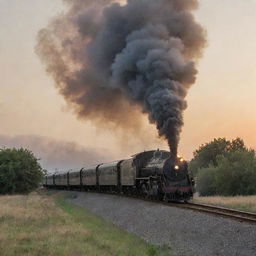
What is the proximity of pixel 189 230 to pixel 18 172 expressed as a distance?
42451 millimetres

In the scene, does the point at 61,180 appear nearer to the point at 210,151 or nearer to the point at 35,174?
the point at 35,174

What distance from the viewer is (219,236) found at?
14.0 meters

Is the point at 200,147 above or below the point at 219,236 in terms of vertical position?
above

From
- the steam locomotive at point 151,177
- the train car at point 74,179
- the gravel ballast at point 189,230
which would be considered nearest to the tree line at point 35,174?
the train car at point 74,179

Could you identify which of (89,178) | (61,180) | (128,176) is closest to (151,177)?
(128,176)

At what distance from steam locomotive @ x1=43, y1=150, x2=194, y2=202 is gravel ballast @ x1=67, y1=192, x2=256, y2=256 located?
78.0 inches

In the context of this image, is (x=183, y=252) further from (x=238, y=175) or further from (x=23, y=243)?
(x=238, y=175)

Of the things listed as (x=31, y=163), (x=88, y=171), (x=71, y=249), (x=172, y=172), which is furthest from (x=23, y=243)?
(x=31, y=163)

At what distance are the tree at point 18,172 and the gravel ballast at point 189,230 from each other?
33958 mm

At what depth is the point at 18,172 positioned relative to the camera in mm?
55781

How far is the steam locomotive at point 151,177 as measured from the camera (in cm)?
2478

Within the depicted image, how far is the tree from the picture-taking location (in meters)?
55.4

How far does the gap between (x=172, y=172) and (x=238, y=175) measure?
33.4m

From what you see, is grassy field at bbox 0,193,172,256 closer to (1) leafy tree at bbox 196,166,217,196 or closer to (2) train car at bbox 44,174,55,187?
(1) leafy tree at bbox 196,166,217,196
